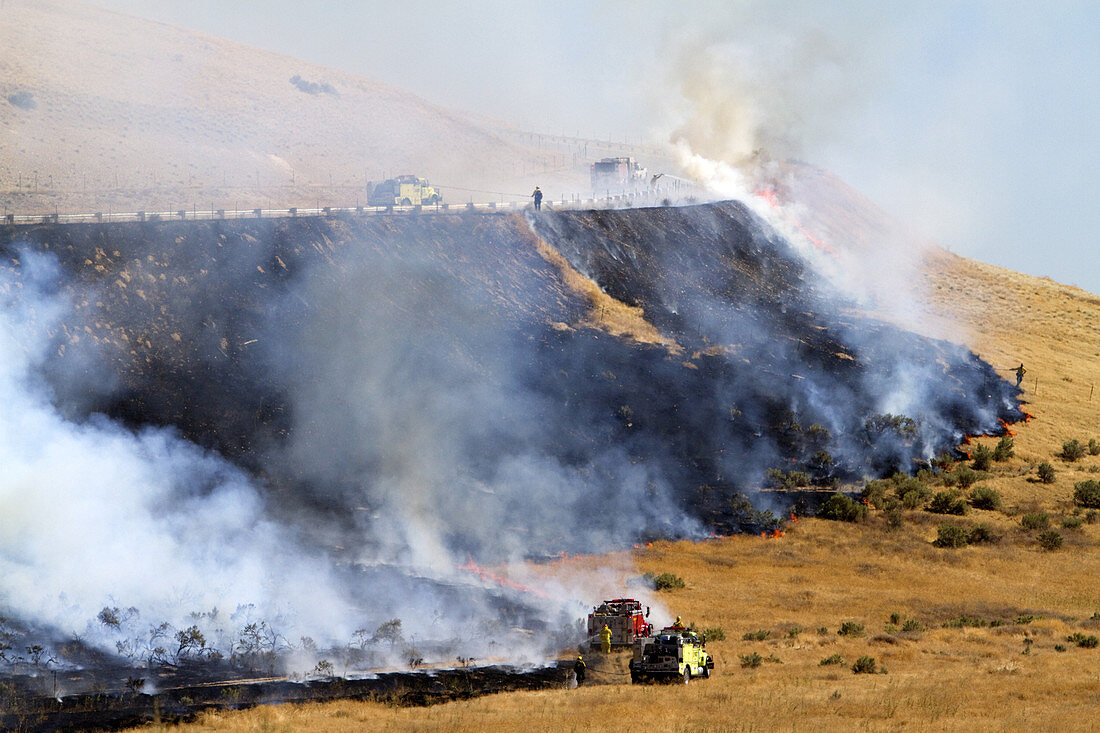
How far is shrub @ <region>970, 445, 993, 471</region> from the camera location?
198ft

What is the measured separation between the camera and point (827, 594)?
42.1 meters

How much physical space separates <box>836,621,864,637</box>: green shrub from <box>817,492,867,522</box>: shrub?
1742 cm

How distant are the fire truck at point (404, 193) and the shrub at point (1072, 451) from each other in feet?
155

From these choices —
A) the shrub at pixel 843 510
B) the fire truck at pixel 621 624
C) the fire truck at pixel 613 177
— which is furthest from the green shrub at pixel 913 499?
the fire truck at pixel 613 177

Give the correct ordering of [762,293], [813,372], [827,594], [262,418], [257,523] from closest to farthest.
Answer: [257,523], [827,594], [262,418], [813,372], [762,293]

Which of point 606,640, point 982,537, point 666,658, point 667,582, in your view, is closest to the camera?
point 666,658

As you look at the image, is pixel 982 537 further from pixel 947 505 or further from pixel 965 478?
pixel 965 478

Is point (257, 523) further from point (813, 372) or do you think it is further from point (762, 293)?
point (762, 293)

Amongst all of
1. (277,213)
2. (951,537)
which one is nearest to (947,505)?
(951,537)

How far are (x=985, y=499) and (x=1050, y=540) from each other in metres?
6.33

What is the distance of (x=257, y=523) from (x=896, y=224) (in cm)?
11398

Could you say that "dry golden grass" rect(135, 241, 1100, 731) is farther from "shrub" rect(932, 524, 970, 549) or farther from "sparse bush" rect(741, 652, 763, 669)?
"shrub" rect(932, 524, 970, 549)

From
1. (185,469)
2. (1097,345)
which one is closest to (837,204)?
(1097,345)

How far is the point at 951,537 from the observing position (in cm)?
4900
